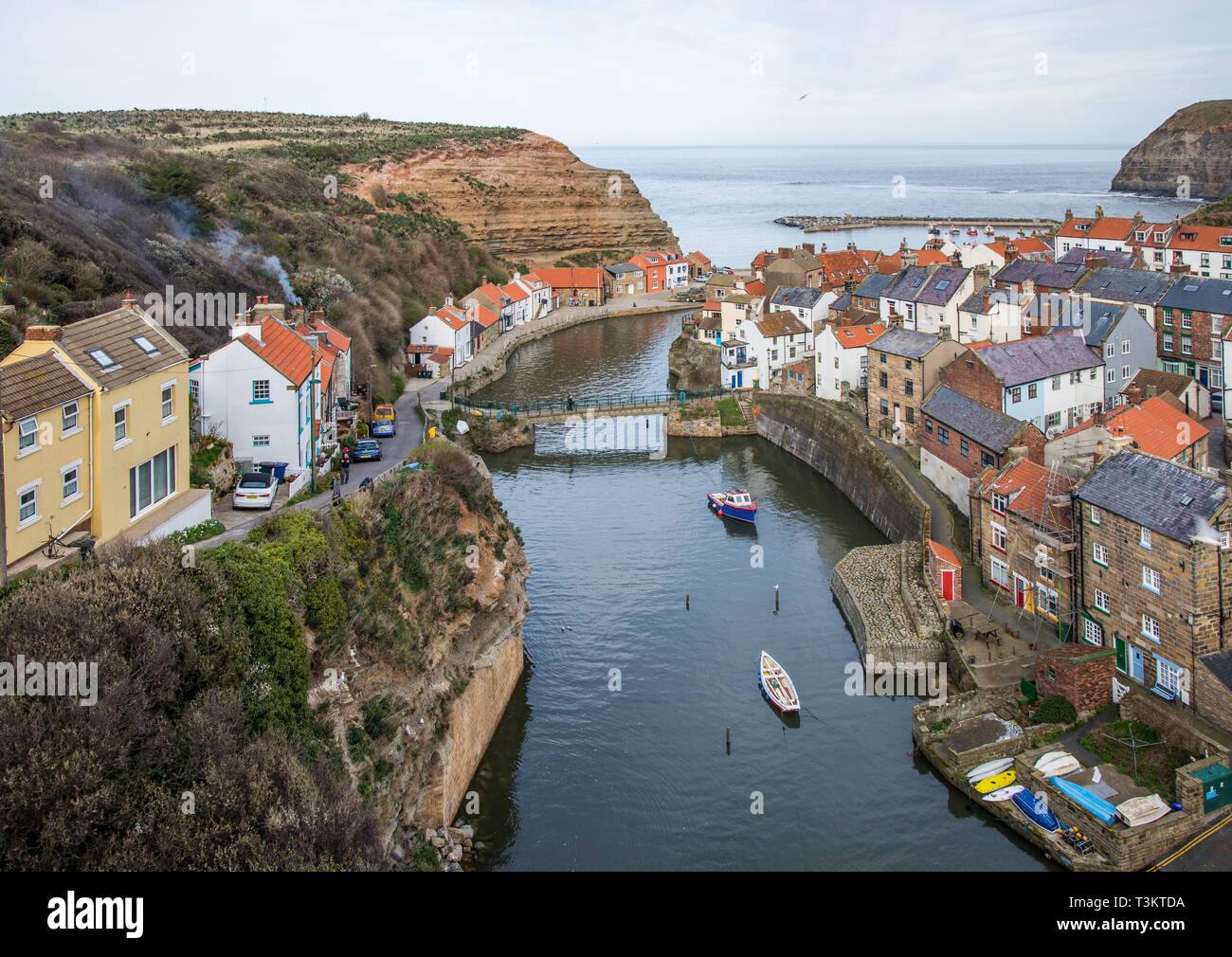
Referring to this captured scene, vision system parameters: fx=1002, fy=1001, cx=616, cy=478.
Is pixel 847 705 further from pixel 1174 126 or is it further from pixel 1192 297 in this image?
pixel 1174 126

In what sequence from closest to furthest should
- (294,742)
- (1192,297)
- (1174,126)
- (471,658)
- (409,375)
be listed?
(294,742) < (471,658) < (1192,297) < (409,375) < (1174,126)

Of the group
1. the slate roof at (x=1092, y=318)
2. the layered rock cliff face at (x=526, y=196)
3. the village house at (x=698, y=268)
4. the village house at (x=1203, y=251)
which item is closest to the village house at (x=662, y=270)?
the village house at (x=698, y=268)

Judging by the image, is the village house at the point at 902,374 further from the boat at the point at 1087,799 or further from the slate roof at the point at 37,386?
the slate roof at the point at 37,386

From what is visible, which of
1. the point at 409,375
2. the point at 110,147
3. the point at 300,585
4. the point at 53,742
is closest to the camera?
the point at 53,742

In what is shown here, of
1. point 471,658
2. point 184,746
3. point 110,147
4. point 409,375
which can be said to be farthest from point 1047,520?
point 110,147

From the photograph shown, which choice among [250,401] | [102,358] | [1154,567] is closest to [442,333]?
[250,401]

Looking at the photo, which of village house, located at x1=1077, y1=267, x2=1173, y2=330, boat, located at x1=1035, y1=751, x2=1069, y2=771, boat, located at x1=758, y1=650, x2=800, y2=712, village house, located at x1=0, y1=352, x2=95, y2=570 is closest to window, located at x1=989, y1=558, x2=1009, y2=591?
boat, located at x1=758, y1=650, x2=800, y2=712
